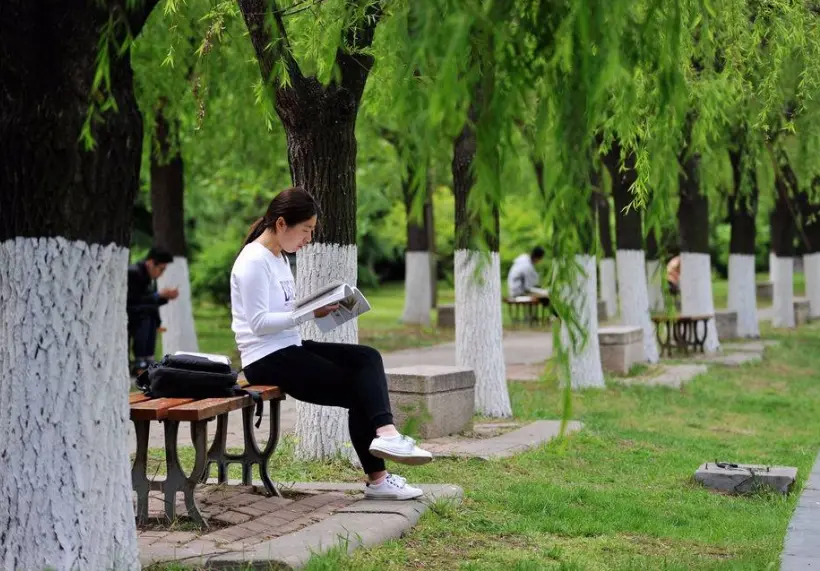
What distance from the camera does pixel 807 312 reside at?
1342 inches

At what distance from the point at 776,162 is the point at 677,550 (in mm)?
14387

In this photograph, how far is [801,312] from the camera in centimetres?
3309

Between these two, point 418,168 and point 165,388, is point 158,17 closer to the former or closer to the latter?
point 165,388

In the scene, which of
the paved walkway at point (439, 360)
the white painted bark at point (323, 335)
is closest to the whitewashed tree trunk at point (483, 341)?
the paved walkway at point (439, 360)

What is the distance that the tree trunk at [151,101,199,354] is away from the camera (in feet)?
61.6

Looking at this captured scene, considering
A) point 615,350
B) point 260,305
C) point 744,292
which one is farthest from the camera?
point 744,292

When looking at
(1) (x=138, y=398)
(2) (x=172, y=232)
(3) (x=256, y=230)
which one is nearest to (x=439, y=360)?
(2) (x=172, y=232)

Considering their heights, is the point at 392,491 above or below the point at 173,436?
below

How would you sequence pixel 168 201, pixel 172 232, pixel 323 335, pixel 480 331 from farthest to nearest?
pixel 172 232 → pixel 168 201 → pixel 480 331 → pixel 323 335

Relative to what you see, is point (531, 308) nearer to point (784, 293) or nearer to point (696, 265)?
point (784, 293)

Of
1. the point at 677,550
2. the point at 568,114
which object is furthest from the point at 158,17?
the point at 568,114

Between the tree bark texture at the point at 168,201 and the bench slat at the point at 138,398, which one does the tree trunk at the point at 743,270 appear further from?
the bench slat at the point at 138,398

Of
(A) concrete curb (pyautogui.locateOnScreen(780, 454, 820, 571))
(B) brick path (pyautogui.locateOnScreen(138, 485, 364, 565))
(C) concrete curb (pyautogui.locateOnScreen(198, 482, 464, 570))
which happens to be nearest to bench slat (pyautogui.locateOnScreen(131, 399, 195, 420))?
(B) brick path (pyautogui.locateOnScreen(138, 485, 364, 565))

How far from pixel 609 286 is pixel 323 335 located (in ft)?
83.5
